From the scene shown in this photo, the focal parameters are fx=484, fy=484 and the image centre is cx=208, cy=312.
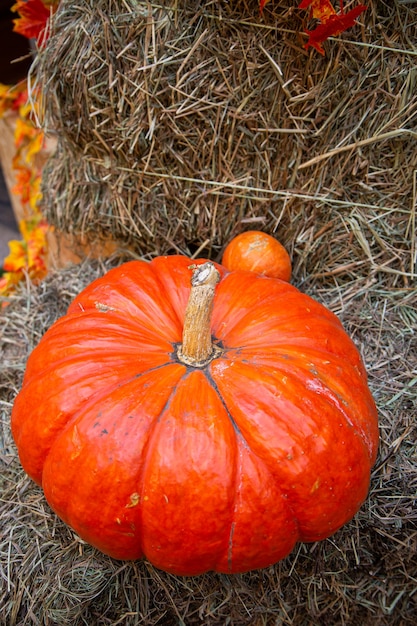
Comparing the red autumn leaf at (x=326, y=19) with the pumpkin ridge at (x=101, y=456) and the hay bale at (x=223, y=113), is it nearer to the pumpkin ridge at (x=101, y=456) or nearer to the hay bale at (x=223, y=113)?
the hay bale at (x=223, y=113)

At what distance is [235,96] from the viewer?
2.16 metres

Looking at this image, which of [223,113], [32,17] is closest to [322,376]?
[223,113]

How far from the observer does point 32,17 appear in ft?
8.54

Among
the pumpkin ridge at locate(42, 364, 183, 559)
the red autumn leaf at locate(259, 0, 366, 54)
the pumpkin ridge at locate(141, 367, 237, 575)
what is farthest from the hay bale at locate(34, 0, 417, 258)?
the pumpkin ridge at locate(141, 367, 237, 575)

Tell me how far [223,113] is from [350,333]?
1179mm

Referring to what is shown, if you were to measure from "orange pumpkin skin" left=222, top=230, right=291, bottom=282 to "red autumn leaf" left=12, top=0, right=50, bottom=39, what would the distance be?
158 centimetres

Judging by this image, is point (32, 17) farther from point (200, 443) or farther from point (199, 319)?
point (200, 443)

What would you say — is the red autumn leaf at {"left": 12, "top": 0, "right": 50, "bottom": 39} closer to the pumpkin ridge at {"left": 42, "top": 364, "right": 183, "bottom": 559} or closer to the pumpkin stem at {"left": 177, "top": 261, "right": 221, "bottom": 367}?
the pumpkin stem at {"left": 177, "top": 261, "right": 221, "bottom": 367}

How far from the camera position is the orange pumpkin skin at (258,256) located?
221cm

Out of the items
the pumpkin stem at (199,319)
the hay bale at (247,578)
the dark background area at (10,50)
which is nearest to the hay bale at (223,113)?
the pumpkin stem at (199,319)

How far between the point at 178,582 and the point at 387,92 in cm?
215

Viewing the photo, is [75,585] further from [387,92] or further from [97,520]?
[387,92]

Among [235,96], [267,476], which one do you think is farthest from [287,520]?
[235,96]

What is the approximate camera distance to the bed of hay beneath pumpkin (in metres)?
1.70
